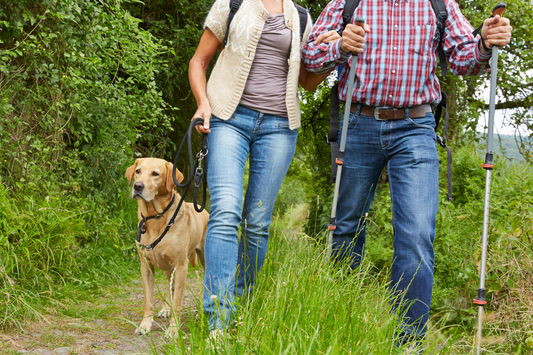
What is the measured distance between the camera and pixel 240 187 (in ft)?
9.20

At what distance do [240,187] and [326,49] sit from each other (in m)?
0.98

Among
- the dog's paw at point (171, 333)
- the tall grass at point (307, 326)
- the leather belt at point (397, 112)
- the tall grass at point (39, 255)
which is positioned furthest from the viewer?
the tall grass at point (39, 255)

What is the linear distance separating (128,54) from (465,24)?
410 centimetres

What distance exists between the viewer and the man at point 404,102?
2777 millimetres

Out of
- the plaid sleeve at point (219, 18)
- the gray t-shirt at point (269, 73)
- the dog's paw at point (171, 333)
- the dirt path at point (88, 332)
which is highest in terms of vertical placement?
the plaid sleeve at point (219, 18)

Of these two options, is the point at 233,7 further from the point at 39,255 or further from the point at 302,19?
the point at 39,255

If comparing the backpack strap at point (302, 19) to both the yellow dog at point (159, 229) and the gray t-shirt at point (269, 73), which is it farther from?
the yellow dog at point (159, 229)

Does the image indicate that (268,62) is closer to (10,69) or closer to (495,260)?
(495,260)

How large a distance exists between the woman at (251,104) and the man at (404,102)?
23 cm

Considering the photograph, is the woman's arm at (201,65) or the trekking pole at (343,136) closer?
the trekking pole at (343,136)

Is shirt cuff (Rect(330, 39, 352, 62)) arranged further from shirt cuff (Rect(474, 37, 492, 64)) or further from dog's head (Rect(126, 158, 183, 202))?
dog's head (Rect(126, 158, 183, 202))

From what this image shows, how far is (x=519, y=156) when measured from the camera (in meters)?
7.35

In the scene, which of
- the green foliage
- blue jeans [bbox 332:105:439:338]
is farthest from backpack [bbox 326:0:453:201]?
the green foliage

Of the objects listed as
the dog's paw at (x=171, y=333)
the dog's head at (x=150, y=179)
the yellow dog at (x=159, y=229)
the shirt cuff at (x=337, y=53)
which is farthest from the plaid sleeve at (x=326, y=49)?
the dog's paw at (x=171, y=333)
